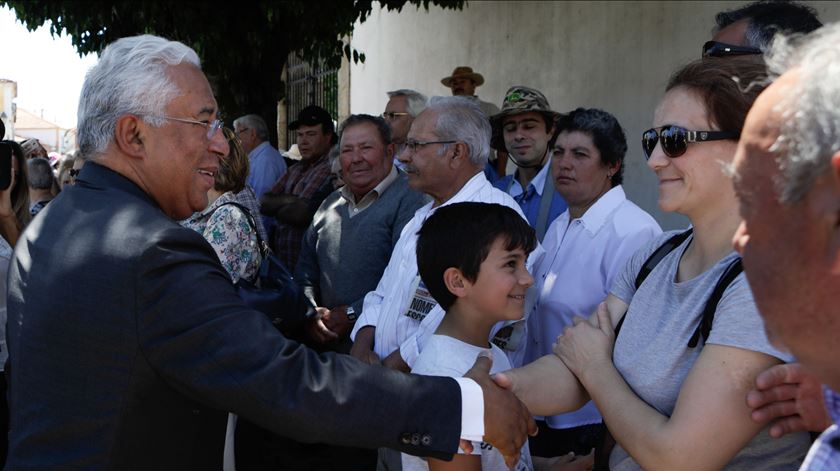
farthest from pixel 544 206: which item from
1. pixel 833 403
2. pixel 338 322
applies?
pixel 833 403

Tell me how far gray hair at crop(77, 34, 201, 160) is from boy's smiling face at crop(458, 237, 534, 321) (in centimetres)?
123

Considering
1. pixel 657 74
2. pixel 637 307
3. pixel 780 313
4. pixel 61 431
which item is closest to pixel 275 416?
pixel 61 431

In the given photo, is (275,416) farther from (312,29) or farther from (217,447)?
(312,29)

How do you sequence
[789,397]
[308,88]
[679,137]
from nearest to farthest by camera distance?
[789,397] < [679,137] < [308,88]

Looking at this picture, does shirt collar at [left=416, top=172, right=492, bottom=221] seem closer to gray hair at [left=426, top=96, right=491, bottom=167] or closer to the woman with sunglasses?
gray hair at [left=426, top=96, right=491, bottom=167]

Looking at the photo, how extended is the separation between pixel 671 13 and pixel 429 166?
13.1 ft

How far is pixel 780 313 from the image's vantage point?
1207 millimetres

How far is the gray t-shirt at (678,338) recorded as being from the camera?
6.50ft

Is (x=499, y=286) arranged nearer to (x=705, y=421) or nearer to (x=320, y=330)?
(x=705, y=421)

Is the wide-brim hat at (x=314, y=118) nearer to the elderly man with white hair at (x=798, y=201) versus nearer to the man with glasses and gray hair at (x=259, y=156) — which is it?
the man with glasses and gray hair at (x=259, y=156)

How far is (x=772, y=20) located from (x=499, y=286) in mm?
1269

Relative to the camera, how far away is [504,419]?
2.36 metres

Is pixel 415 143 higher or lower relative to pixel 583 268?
higher

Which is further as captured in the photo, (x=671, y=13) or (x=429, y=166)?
(x=671, y=13)
